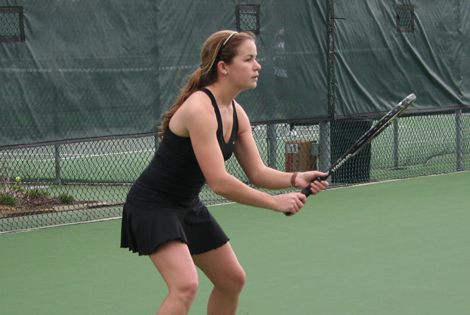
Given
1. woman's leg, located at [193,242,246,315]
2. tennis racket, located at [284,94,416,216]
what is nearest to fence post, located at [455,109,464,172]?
tennis racket, located at [284,94,416,216]

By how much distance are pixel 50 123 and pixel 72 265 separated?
5.56 ft

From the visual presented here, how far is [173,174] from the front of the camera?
2.90 meters

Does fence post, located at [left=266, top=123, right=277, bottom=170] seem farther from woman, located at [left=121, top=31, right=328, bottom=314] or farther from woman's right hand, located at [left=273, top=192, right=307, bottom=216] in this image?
woman's right hand, located at [left=273, top=192, right=307, bottom=216]

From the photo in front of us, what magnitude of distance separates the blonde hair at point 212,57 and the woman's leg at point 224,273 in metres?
0.58

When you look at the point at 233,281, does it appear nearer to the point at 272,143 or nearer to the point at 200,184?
the point at 200,184

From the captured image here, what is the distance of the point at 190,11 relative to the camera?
683 cm

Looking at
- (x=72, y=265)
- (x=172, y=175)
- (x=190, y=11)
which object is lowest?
(x=72, y=265)

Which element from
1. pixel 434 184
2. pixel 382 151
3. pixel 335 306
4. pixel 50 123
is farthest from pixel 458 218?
pixel 382 151

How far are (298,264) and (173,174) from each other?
201 cm

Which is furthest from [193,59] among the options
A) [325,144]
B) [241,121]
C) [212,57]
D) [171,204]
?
[171,204]

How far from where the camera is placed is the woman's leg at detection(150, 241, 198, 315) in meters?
2.71

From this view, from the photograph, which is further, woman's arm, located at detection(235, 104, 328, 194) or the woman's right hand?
woman's arm, located at detection(235, 104, 328, 194)

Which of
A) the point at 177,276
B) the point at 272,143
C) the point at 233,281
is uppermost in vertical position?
the point at 272,143

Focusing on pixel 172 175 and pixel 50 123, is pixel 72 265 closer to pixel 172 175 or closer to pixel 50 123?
pixel 50 123
